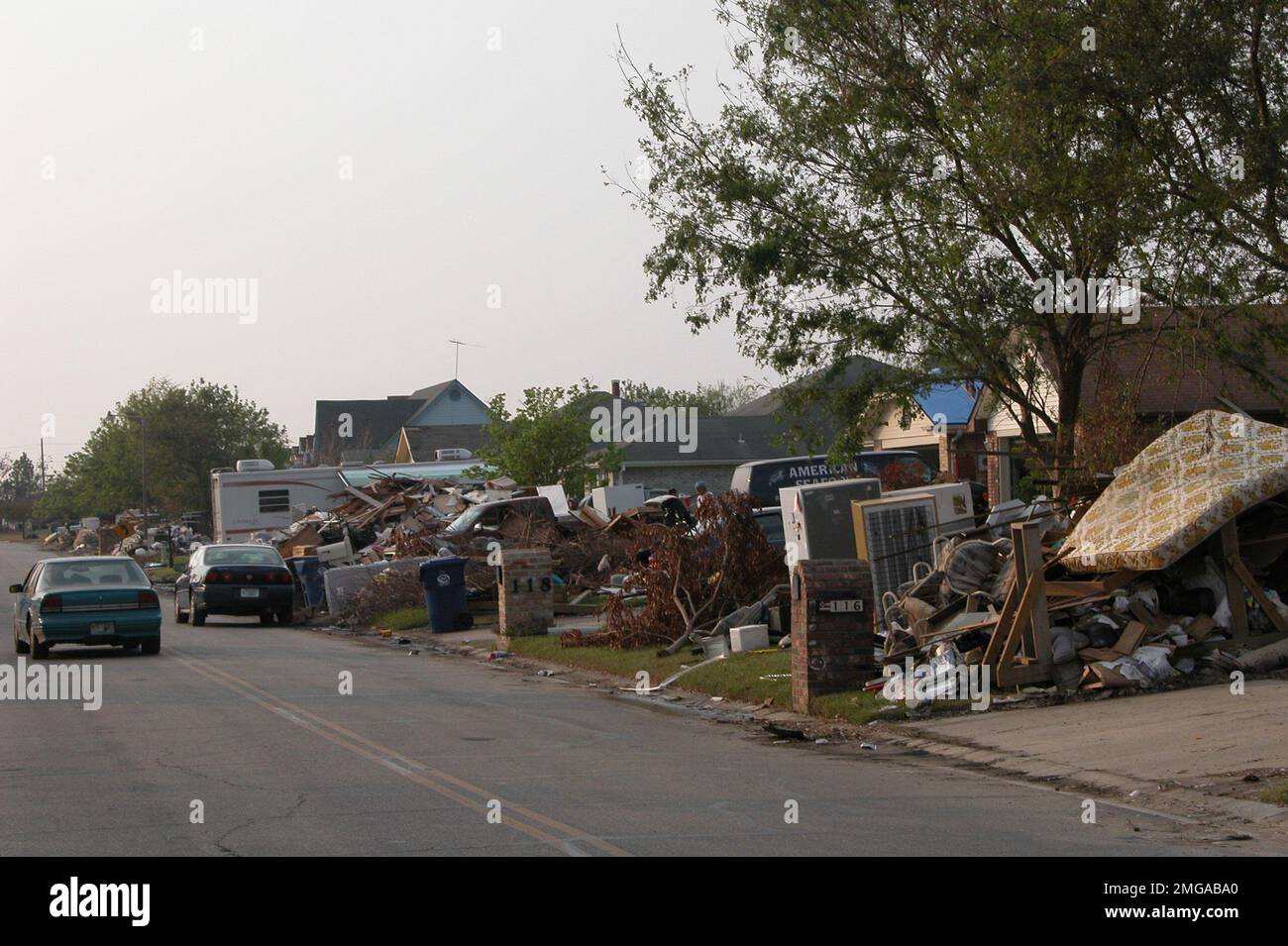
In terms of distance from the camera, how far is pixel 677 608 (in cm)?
2042

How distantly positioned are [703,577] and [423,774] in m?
9.80

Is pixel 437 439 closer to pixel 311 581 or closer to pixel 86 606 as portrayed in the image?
pixel 311 581

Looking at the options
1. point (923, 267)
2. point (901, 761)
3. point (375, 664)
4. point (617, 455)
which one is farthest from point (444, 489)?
point (901, 761)

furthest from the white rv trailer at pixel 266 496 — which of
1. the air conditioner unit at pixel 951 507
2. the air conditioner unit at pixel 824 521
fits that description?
the air conditioner unit at pixel 951 507

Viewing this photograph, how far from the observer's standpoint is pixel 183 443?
83.6m

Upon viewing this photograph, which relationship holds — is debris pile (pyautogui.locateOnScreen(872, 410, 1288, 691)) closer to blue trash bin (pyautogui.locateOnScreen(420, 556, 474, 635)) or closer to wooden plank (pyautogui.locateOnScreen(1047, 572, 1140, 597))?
wooden plank (pyautogui.locateOnScreen(1047, 572, 1140, 597))

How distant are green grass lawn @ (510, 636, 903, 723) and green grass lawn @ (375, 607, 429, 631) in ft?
20.3

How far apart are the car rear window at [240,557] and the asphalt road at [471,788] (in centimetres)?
1337

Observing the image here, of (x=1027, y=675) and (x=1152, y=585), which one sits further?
(x=1152, y=585)

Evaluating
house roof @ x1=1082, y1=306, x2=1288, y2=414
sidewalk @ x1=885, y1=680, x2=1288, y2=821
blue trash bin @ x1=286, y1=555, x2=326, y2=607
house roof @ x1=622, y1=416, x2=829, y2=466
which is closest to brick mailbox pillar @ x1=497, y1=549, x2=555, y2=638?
house roof @ x1=1082, y1=306, x2=1288, y2=414

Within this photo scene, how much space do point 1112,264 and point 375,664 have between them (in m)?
11.8

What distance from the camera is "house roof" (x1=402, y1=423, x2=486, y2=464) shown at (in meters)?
78.9

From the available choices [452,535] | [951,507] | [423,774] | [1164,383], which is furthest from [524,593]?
[1164,383]

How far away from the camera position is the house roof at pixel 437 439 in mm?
78938
